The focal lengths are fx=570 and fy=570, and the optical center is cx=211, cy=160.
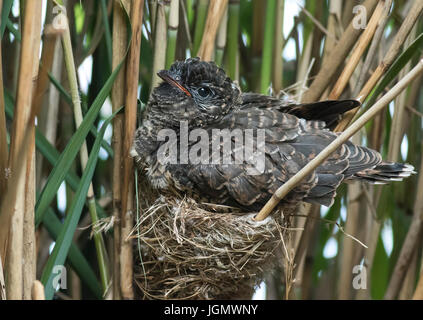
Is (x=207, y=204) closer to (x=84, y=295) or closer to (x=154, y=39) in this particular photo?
(x=154, y=39)

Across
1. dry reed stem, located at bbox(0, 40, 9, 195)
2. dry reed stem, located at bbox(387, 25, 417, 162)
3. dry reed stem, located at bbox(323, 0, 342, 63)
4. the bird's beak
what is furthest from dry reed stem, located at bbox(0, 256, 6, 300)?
dry reed stem, located at bbox(387, 25, 417, 162)

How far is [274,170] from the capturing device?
4.76 ft

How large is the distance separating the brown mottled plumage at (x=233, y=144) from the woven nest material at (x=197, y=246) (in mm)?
56

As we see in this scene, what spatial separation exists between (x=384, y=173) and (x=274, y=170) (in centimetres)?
29

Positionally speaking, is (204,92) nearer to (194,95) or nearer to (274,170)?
(194,95)

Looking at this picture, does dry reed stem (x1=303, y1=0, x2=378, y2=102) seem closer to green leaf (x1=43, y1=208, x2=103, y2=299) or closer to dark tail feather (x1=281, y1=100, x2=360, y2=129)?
dark tail feather (x1=281, y1=100, x2=360, y2=129)

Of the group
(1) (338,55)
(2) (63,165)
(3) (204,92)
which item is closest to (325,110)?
(1) (338,55)

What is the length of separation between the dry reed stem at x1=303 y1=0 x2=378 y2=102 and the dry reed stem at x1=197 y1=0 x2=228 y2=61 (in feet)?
0.95

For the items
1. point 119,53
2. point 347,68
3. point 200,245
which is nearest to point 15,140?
point 119,53

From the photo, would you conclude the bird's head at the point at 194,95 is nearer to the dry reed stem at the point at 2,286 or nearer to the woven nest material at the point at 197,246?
the woven nest material at the point at 197,246

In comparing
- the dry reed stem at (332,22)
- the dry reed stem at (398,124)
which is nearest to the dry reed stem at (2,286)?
the dry reed stem at (332,22)

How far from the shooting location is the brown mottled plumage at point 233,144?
4.72 ft

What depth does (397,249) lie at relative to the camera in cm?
179

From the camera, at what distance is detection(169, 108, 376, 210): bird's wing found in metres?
1.43
